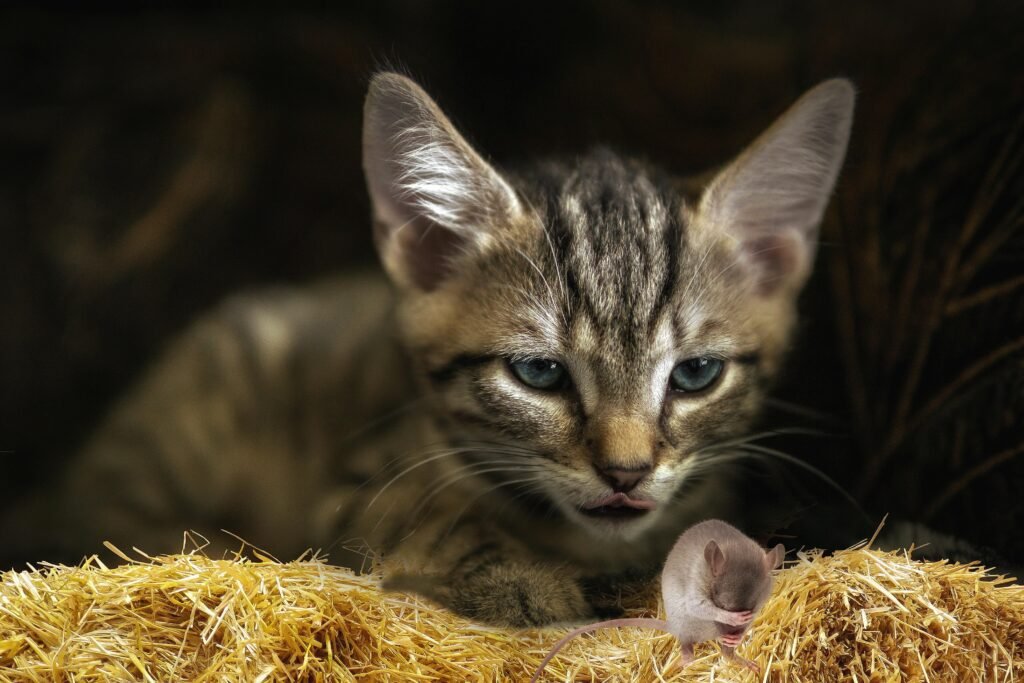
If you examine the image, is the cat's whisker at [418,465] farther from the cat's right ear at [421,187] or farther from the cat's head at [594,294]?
the cat's right ear at [421,187]

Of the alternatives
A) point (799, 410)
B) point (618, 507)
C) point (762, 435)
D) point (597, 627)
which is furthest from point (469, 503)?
point (799, 410)

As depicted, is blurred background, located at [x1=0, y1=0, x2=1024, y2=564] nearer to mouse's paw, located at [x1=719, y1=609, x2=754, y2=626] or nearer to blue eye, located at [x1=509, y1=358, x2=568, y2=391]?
blue eye, located at [x1=509, y1=358, x2=568, y2=391]

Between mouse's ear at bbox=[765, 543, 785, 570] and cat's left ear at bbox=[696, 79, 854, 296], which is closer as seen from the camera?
mouse's ear at bbox=[765, 543, 785, 570]

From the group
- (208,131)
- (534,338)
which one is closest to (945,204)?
(534,338)

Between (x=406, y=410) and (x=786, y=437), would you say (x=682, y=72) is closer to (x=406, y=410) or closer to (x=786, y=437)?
(x=786, y=437)

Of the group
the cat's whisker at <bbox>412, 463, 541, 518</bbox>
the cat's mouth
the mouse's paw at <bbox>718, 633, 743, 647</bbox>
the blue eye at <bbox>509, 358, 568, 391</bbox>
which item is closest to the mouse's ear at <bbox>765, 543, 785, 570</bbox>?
the mouse's paw at <bbox>718, 633, 743, 647</bbox>

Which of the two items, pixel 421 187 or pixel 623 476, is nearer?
pixel 623 476

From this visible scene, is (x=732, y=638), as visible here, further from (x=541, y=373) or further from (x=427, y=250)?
(x=427, y=250)
